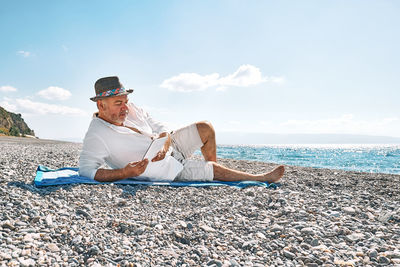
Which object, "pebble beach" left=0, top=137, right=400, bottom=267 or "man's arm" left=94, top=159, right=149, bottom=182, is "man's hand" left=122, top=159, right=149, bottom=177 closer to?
A: "man's arm" left=94, top=159, right=149, bottom=182

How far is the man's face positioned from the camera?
4242 mm

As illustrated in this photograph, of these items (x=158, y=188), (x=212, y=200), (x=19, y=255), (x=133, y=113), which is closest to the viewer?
(x=19, y=255)

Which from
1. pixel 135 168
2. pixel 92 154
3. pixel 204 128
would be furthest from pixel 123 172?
pixel 204 128

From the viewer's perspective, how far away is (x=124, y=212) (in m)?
3.12

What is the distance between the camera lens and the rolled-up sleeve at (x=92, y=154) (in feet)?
13.7

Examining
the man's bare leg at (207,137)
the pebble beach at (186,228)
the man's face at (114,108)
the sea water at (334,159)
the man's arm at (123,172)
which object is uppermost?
the man's face at (114,108)

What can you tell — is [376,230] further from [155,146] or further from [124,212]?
[155,146]

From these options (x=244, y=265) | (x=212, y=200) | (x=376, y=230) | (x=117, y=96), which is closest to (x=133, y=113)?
(x=117, y=96)

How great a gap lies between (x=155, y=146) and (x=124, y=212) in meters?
1.43

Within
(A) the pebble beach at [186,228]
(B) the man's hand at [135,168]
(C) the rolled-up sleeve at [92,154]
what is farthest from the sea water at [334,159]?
(C) the rolled-up sleeve at [92,154]

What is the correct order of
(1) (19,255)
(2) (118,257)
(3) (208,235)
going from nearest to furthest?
(1) (19,255)
(2) (118,257)
(3) (208,235)

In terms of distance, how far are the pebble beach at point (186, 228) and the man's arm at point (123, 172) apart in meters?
0.20

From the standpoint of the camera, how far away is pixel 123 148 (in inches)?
172

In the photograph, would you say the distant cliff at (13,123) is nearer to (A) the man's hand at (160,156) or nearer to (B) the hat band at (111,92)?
(B) the hat band at (111,92)
